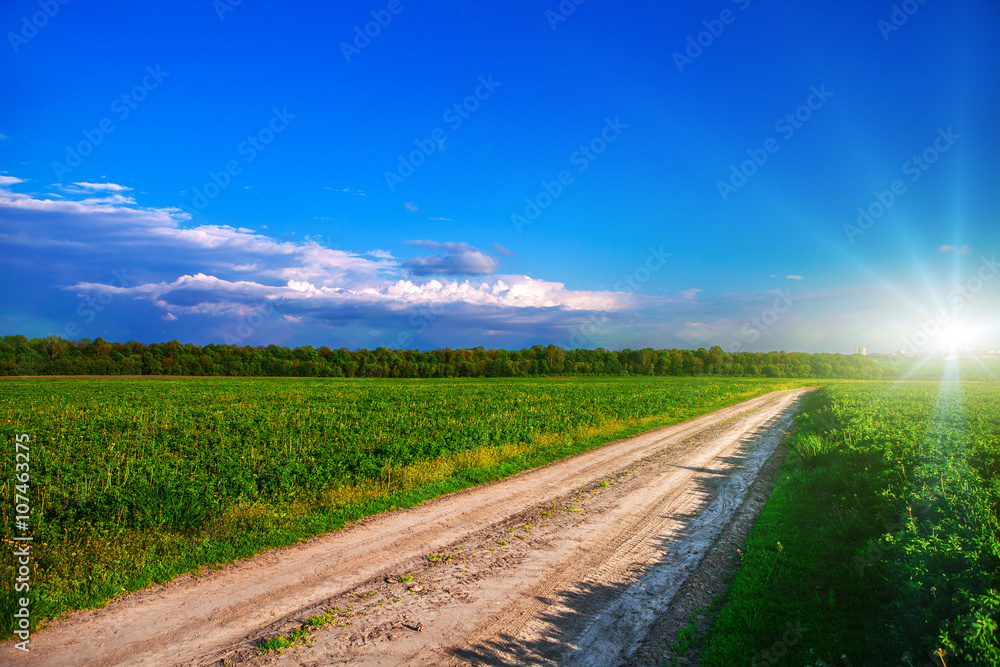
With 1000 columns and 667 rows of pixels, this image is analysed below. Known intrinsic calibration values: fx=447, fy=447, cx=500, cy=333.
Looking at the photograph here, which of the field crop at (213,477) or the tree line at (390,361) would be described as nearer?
the field crop at (213,477)

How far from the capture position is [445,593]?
6102 millimetres

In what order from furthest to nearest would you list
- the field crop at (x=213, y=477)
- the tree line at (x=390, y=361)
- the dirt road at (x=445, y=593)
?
the tree line at (x=390, y=361) → the field crop at (x=213, y=477) → the dirt road at (x=445, y=593)

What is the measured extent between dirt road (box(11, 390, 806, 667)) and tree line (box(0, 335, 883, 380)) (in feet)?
329

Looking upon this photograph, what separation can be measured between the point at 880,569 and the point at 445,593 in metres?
5.91

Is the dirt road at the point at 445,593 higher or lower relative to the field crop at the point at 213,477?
lower

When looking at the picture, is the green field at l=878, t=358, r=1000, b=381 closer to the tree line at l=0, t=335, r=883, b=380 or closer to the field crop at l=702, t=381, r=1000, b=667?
the tree line at l=0, t=335, r=883, b=380

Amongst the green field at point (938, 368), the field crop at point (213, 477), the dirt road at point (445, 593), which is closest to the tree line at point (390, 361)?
the green field at point (938, 368)

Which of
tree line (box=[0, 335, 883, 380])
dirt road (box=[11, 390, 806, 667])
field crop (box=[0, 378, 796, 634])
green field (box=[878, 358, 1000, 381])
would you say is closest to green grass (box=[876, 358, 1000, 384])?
green field (box=[878, 358, 1000, 381])

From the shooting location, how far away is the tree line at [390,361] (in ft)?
292

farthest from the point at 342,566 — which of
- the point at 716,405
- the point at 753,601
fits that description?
the point at 716,405

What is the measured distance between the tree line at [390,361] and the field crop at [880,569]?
101732mm

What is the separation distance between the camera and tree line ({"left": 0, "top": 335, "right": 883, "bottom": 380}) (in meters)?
89.1

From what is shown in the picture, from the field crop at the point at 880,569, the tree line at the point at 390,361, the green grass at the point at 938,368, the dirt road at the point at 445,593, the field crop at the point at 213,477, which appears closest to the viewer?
the field crop at the point at 880,569

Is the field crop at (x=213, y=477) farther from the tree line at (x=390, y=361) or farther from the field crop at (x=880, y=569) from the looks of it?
the tree line at (x=390, y=361)
